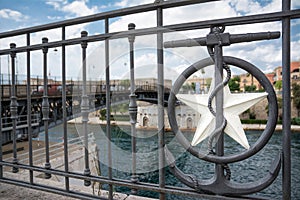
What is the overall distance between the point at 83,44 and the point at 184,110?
57cm

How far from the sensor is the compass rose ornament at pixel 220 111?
82 centimetres

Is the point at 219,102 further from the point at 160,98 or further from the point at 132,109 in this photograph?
the point at 132,109

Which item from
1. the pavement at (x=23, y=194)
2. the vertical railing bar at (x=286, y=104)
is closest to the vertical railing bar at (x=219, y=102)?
the vertical railing bar at (x=286, y=104)

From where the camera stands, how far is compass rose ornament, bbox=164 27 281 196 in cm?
82

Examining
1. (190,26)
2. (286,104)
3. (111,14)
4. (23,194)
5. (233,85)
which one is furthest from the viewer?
(23,194)

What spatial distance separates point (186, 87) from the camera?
97cm

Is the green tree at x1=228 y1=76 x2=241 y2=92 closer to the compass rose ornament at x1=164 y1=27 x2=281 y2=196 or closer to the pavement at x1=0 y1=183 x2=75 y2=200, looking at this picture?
the compass rose ornament at x1=164 y1=27 x2=281 y2=196

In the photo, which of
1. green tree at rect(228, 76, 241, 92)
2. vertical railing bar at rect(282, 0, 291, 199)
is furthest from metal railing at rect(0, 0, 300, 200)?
green tree at rect(228, 76, 241, 92)

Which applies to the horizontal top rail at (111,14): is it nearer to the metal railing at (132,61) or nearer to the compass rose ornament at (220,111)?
the metal railing at (132,61)

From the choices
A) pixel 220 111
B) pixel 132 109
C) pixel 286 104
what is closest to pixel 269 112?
pixel 286 104

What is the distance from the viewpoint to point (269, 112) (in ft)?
2.65

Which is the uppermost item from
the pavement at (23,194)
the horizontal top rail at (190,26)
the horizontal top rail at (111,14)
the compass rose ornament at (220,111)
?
the horizontal top rail at (111,14)

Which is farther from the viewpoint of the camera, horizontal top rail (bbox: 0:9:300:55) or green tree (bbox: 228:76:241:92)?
green tree (bbox: 228:76:241:92)

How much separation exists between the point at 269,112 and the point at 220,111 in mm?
158
